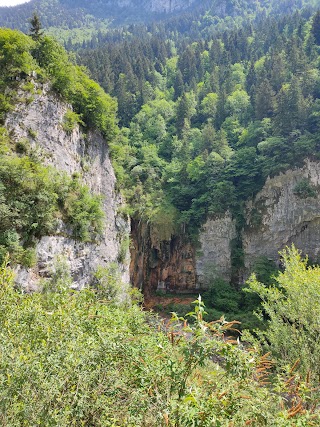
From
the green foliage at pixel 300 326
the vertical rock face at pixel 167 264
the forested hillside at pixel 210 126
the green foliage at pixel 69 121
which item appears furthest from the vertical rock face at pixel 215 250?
the green foliage at pixel 300 326

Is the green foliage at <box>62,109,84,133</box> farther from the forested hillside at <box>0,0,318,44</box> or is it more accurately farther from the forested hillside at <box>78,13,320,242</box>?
the forested hillside at <box>0,0,318,44</box>

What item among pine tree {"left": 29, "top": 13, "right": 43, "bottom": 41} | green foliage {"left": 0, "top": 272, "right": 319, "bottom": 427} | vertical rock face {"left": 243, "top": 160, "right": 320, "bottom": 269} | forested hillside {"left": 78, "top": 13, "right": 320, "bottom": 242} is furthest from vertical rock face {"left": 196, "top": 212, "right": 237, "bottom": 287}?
green foliage {"left": 0, "top": 272, "right": 319, "bottom": 427}

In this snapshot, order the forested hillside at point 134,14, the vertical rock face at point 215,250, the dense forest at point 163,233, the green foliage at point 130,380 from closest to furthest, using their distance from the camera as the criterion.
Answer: the green foliage at point 130,380
the dense forest at point 163,233
the vertical rock face at point 215,250
the forested hillside at point 134,14

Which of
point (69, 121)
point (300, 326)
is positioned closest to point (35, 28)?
point (69, 121)

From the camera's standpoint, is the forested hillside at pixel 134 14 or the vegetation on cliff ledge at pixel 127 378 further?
the forested hillside at pixel 134 14

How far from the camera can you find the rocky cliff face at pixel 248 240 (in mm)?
32719

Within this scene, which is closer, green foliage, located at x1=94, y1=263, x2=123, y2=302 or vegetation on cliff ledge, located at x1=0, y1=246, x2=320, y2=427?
vegetation on cliff ledge, located at x1=0, y1=246, x2=320, y2=427

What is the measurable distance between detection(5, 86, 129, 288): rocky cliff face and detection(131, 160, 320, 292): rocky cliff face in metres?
9.17

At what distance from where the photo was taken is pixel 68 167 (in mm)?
20266

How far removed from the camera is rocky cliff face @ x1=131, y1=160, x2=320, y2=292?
32.7 meters

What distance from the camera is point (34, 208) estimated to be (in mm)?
14438

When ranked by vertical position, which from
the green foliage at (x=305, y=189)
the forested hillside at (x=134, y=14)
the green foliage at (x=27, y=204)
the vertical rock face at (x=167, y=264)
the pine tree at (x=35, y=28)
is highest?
the forested hillside at (x=134, y=14)

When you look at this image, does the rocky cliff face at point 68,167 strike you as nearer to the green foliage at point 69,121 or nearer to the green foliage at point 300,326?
the green foliage at point 69,121

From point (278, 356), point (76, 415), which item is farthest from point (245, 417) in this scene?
point (278, 356)
